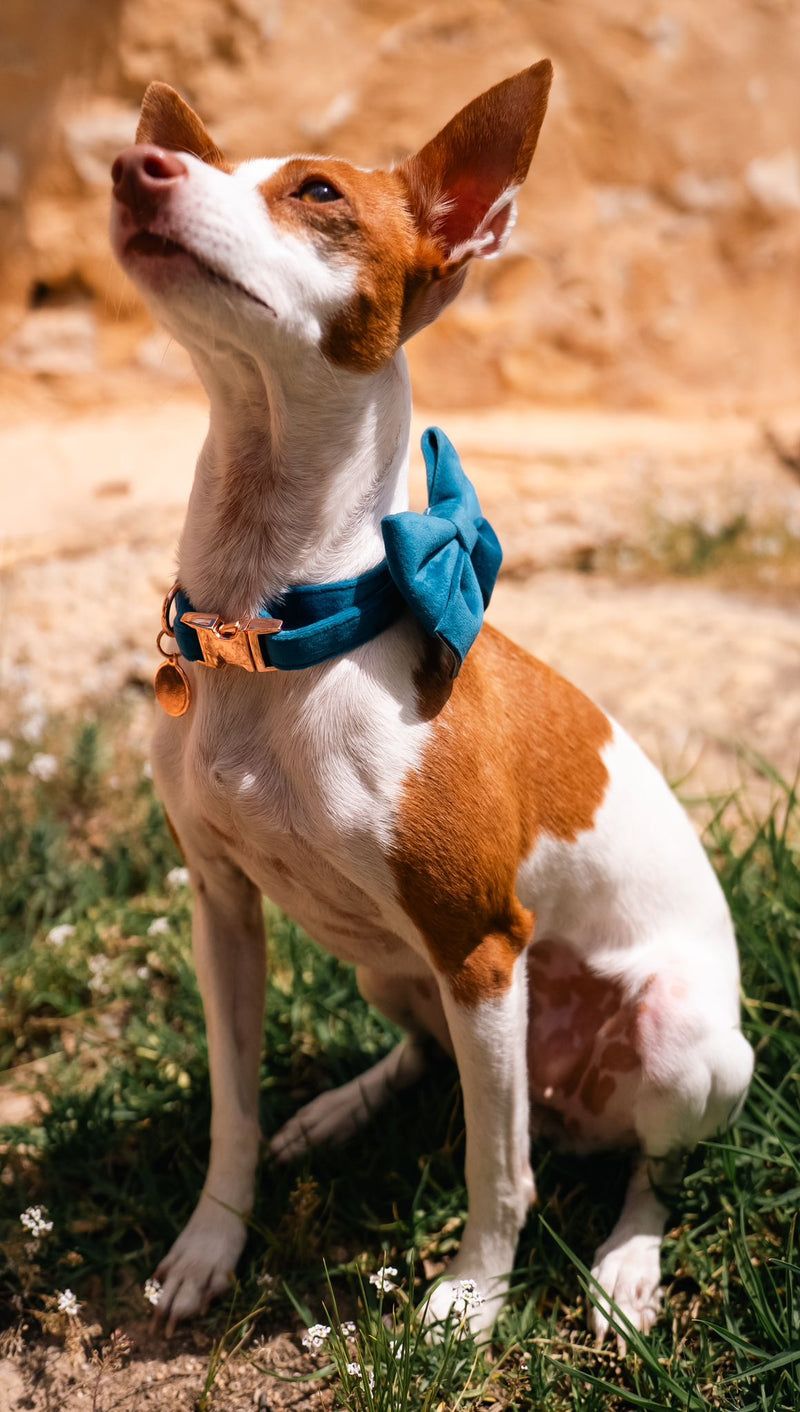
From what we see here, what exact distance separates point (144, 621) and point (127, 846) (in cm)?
115

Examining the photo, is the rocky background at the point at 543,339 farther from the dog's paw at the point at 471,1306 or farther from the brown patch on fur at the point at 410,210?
the brown patch on fur at the point at 410,210

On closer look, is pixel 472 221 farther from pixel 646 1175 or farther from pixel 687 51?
pixel 687 51

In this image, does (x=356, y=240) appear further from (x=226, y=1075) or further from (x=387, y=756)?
(x=226, y=1075)

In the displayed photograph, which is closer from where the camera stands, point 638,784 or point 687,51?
point 638,784

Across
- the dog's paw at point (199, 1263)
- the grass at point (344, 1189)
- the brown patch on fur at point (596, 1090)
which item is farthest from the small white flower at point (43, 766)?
the brown patch on fur at point (596, 1090)

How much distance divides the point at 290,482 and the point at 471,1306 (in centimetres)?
157

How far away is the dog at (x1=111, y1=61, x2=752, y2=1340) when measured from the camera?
1.71 meters

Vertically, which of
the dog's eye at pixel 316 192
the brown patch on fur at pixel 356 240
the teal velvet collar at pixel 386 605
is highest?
the dog's eye at pixel 316 192

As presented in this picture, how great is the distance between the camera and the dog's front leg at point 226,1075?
223 cm

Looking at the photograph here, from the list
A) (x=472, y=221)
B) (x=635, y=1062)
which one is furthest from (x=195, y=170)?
(x=635, y=1062)

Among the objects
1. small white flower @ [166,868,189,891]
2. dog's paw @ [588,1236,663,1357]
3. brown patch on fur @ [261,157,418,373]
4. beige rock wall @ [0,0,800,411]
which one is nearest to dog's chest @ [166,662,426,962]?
brown patch on fur @ [261,157,418,373]

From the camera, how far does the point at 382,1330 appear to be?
6.38 ft

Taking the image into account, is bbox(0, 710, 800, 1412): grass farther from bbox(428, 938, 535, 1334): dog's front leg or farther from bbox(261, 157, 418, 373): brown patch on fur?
bbox(261, 157, 418, 373): brown patch on fur

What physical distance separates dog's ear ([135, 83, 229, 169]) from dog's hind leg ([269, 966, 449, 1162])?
166 cm
